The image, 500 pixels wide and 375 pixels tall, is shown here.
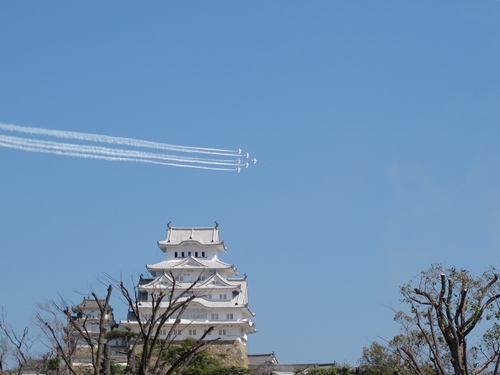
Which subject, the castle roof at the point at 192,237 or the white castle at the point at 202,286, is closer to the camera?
the white castle at the point at 202,286

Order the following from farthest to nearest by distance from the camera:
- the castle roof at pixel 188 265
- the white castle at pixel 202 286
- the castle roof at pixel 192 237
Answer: the castle roof at pixel 192 237
the castle roof at pixel 188 265
the white castle at pixel 202 286

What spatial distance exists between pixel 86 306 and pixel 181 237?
38.2 feet

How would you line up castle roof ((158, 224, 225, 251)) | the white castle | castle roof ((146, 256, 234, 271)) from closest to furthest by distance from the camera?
the white castle
castle roof ((146, 256, 234, 271))
castle roof ((158, 224, 225, 251))

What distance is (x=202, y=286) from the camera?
2554 inches

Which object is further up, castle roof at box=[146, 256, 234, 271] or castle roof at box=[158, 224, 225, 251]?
castle roof at box=[158, 224, 225, 251]

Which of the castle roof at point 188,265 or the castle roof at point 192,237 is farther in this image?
the castle roof at point 192,237

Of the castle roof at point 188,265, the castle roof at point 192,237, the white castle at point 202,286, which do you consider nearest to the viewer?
the white castle at point 202,286

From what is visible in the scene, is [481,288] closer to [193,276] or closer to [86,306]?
[193,276]

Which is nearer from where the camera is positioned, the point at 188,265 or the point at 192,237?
the point at 188,265

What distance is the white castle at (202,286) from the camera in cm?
6281

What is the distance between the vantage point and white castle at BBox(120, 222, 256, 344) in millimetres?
62812

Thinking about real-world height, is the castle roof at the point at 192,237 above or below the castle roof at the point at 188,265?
above

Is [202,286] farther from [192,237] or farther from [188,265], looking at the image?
[192,237]

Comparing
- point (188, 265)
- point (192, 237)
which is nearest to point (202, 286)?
point (188, 265)
